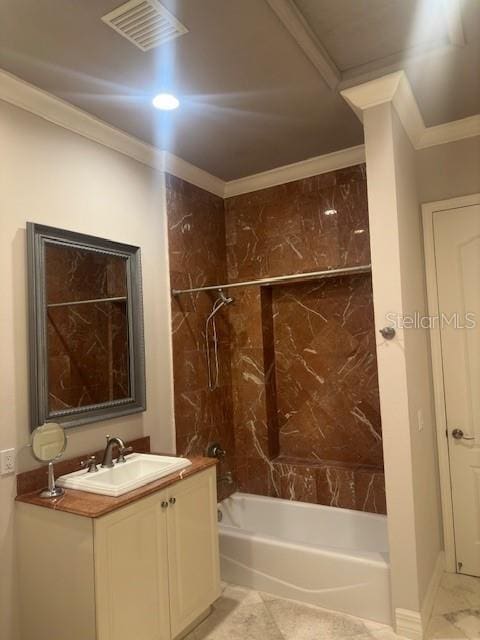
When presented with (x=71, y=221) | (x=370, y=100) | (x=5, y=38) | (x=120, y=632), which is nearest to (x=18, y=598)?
(x=120, y=632)

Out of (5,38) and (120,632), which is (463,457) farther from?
(5,38)

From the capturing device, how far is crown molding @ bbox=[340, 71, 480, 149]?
7.41ft

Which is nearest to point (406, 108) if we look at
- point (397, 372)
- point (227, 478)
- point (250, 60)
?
point (250, 60)

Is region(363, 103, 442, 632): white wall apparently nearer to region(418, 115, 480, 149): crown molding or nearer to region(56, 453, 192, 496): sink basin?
region(418, 115, 480, 149): crown molding

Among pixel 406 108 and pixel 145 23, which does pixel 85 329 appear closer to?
pixel 145 23

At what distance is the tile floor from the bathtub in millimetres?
74

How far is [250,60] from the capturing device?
6.82 feet

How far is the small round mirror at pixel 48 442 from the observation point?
2.04 metres

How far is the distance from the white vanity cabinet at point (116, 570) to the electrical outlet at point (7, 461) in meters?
0.18

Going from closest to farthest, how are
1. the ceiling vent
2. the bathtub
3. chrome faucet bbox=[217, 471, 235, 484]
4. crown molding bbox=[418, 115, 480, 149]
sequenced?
1. the ceiling vent
2. the bathtub
3. crown molding bbox=[418, 115, 480, 149]
4. chrome faucet bbox=[217, 471, 235, 484]

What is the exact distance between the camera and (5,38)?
1852 mm

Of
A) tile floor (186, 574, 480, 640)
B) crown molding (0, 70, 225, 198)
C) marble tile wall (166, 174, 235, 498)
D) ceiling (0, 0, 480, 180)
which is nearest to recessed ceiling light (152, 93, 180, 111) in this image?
ceiling (0, 0, 480, 180)

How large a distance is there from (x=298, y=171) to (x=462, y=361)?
1.78 meters

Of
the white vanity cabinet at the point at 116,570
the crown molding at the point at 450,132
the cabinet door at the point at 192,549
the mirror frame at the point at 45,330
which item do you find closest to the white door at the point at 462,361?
the crown molding at the point at 450,132
